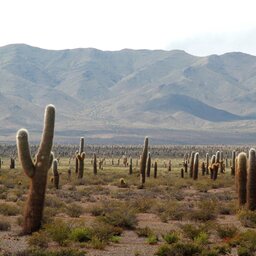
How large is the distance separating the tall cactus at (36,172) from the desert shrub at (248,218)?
25.4 ft

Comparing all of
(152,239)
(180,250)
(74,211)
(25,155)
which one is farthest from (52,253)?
(74,211)

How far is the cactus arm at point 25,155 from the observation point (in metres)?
19.0

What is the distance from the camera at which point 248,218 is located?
75.1ft

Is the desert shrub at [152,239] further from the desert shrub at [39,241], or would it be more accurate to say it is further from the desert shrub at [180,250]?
the desert shrub at [39,241]

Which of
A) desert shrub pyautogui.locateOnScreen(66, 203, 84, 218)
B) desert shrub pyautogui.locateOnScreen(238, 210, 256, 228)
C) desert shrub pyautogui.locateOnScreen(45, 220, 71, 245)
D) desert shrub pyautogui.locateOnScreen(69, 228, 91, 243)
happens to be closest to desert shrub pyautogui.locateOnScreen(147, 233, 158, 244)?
desert shrub pyautogui.locateOnScreen(69, 228, 91, 243)

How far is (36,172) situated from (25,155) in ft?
2.10

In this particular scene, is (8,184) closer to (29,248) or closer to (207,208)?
(207,208)

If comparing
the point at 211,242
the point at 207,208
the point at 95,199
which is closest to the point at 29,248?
the point at 211,242

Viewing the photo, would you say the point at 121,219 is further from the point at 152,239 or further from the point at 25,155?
the point at 25,155

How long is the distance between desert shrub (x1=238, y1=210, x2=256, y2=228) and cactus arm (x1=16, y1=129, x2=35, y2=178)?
830 centimetres

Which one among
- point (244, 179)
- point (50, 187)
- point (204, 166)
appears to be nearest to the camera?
point (244, 179)

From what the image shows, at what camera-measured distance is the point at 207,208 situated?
25.3 metres

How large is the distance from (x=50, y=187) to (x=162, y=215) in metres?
14.9

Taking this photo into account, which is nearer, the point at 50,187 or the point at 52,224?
the point at 52,224
